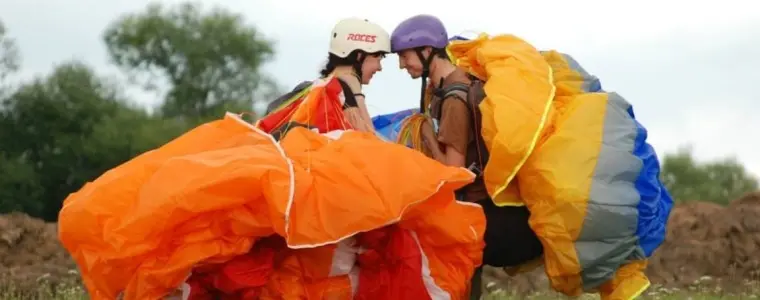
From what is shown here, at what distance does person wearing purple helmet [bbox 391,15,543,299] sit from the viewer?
6.18 m

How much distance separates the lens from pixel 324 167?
5.40 meters

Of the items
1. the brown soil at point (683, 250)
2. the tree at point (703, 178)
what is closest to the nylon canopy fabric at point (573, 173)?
the brown soil at point (683, 250)

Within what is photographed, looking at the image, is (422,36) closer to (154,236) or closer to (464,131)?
(464,131)

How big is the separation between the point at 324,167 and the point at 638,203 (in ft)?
5.15

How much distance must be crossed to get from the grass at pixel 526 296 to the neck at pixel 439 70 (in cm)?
409

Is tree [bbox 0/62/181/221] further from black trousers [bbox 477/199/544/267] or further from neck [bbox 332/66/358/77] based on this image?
black trousers [bbox 477/199/544/267]

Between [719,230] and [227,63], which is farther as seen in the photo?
[227,63]

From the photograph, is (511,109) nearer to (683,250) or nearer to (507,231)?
(507,231)

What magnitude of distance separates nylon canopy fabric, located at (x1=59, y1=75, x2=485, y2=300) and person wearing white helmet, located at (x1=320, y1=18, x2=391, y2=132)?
0.47m

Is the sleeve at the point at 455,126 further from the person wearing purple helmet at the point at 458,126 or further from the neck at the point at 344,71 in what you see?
the neck at the point at 344,71

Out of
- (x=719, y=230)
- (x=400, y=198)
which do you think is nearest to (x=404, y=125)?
(x=400, y=198)

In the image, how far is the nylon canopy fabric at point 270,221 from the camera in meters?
5.25

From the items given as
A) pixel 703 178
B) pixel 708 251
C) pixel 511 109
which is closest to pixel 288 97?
pixel 511 109

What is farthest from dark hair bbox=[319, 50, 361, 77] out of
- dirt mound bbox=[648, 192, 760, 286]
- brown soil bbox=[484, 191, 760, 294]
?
dirt mound bbox=[648, 192, 760, 286]
